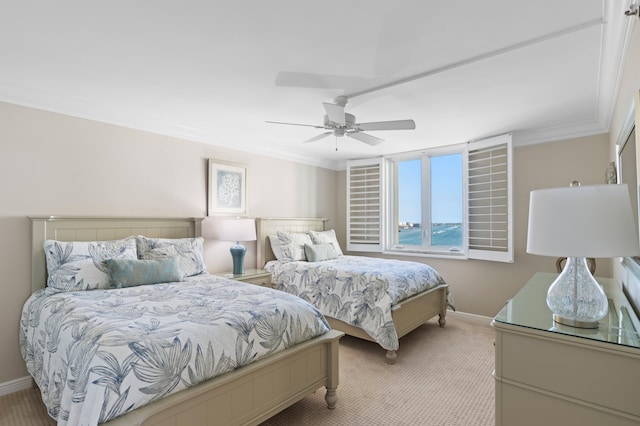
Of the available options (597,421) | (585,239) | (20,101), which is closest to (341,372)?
(597,421)

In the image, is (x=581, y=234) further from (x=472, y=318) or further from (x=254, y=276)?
(x=472, y=318)

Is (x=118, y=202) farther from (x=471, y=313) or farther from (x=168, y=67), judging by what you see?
(x=471, y=313)

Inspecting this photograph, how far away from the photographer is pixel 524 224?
400 centimetres

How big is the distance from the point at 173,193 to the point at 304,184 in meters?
2.17

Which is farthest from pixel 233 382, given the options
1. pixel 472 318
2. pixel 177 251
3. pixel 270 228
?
pixel 472 318

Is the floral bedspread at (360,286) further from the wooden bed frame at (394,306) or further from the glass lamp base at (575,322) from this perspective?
the glass lamp base at (575,322)

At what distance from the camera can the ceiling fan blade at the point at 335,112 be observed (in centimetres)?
248

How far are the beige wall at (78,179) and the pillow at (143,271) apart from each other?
2.52ft

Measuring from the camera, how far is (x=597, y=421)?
117 centimetres

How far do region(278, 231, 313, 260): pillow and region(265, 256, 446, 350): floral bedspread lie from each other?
124mm

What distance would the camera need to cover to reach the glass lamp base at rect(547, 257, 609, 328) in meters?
1.29

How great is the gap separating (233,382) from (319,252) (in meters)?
2.69

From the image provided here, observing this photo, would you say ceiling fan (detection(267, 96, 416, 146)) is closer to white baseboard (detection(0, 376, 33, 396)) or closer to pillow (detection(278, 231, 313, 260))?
pillow (detection(278, 231, 313, 260))

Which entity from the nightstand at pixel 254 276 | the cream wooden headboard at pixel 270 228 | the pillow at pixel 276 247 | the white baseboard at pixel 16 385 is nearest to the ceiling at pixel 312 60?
the cream wooden headboard at pixel 270 228
